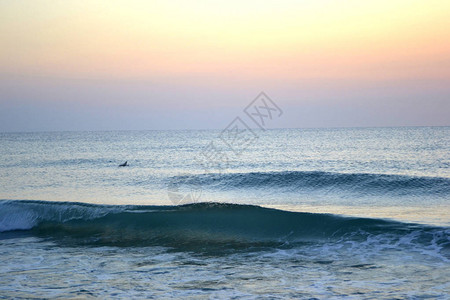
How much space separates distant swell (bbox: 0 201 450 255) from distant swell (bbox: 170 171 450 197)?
763 centimetres

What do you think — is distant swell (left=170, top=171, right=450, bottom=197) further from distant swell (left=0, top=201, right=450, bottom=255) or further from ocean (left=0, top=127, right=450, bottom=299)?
distant swell (left=0, top=201, right=450, bottom=255)

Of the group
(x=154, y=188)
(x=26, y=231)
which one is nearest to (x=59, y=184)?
(x=154, y=188)

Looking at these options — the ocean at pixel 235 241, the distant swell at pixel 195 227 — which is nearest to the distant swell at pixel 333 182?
the ocean at pixel 235 241

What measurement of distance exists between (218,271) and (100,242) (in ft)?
15.2

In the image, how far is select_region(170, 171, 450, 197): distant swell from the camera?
18828 millimetres

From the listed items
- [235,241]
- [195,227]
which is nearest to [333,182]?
[195,227]

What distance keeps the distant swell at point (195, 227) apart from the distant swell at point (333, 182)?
7.63 metres

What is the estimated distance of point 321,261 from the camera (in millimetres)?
8680

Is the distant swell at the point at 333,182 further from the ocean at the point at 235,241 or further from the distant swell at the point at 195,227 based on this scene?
the distant swell at the point at 195,227

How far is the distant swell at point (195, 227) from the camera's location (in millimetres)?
10709

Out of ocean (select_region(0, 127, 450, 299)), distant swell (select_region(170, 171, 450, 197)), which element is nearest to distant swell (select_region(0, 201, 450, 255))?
ocean (select_region(0, 127, 450, 299))

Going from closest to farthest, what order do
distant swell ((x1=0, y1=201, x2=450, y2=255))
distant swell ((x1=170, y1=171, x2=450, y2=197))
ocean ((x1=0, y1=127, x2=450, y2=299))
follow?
1. ocean ((x1=0, y1=127, x2=450, y2=299))
2. distant swell ((x1=0, y1=201, x2=450, y2=255))
3. distant swell ((x1=170, y1=171, x2=450, y2=197))

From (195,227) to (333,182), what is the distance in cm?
1074

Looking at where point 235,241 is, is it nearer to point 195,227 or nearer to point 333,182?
point 195,227
